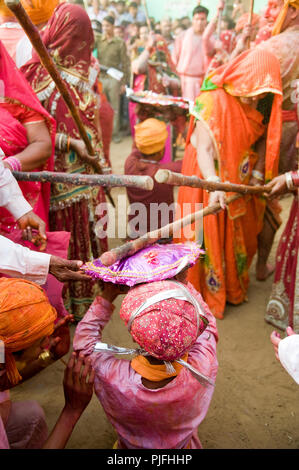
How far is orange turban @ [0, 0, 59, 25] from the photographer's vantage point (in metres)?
2.46

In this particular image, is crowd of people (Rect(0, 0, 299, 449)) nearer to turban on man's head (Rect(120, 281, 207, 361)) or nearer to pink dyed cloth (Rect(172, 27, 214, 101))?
turban on man's head (Rect(120, 281, 207, 361))

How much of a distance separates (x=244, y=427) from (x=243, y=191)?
1465 mm

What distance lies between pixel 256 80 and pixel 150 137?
4.13ft

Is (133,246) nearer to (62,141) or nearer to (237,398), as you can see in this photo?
(62,141)

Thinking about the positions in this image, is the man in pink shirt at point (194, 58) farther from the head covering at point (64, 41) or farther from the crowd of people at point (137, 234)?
the head covering at point (64, 41)

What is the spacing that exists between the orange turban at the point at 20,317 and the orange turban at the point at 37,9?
1962 millimetres

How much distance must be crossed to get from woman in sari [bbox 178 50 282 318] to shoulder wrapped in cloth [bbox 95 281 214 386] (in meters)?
1.45

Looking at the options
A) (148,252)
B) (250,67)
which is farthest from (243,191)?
(148,252)

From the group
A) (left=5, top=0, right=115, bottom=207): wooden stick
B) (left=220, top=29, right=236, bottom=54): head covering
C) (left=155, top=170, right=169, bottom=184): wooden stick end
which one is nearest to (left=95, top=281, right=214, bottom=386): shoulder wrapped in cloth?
(left=155, top=170, right=169, bottom=184): wooden stick end

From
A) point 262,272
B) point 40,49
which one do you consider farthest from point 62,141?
point 262,272

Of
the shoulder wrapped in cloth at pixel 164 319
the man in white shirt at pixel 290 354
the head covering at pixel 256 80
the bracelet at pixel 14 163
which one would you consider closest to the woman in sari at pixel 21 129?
the bracelet at pixel 14 163

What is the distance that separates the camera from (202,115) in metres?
2.84
